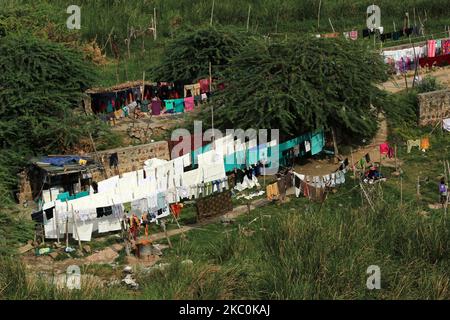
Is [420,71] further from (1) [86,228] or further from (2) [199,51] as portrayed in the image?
(1) [86,228]

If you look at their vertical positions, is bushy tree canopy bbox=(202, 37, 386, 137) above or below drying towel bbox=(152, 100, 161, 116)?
above

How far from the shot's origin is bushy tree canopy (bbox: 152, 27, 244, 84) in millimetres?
26156

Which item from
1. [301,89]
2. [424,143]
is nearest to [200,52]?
[301,89]

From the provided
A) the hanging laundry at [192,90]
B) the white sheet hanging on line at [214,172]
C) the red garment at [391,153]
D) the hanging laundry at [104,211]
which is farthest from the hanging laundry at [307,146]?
the hanging laundry at [104,211]

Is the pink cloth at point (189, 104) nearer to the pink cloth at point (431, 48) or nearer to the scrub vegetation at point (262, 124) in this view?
the scrub vegetation at point (262, 124)

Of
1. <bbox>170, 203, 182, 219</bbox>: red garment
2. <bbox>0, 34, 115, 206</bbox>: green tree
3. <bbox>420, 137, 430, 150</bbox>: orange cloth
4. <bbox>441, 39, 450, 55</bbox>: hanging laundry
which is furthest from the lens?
<bbox>441, 39, 450, 55</bbox>: hanging laundry

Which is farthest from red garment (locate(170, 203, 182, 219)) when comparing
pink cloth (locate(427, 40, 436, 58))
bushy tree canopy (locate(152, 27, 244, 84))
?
pink cloth (locate(427, 40, 436, 58))

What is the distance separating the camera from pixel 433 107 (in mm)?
24016

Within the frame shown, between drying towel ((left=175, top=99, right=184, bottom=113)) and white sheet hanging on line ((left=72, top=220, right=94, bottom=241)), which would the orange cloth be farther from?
white sheet hanging on line ((left=72, top=220, right=94, bottom=241))

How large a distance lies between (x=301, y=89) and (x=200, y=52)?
5590 millimetres

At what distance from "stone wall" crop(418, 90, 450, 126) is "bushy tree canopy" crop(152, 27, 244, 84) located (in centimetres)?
554

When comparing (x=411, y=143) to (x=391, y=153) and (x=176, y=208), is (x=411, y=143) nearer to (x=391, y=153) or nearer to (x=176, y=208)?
(x=391, y=153)
